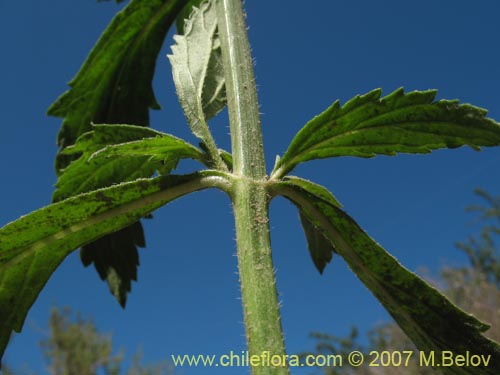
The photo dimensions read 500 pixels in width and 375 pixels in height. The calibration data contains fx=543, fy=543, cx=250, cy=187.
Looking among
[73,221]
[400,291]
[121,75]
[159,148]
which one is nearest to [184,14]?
[121,75]

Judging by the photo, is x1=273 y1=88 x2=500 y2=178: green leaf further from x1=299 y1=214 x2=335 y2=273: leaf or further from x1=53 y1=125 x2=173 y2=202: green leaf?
x1=299 y1=214 x2=335 y2=273: leaf

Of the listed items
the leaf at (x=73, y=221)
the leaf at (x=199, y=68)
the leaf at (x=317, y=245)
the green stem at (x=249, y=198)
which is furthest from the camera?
the leaf at (x=317, y=245)

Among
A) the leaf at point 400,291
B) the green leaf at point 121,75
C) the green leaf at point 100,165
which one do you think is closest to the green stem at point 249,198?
the leaf at point 400,291

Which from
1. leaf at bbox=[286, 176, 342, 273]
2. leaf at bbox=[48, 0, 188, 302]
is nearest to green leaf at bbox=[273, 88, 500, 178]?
leaf at bbox=[286, 176, 342, 273]

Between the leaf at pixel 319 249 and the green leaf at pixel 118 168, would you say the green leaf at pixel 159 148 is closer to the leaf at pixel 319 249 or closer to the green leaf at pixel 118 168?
the green leaf at pixel 118 168

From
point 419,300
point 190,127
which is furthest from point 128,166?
point 419,300

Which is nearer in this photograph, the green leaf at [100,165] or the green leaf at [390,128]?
the green leaf at [390,128]
